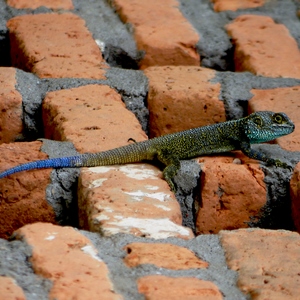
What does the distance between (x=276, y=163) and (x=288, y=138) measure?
0.32 m

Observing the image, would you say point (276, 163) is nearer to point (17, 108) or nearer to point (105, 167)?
point (105, 167)

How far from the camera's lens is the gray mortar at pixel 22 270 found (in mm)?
1948

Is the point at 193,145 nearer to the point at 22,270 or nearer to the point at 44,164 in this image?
the point at 44,164

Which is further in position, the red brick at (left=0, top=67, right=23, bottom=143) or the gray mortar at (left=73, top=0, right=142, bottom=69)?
the gray mortar at (left=73, top=0, right=142, bottom=69)

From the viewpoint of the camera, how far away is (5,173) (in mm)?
2865

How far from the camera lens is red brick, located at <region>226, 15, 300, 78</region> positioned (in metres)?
3.71

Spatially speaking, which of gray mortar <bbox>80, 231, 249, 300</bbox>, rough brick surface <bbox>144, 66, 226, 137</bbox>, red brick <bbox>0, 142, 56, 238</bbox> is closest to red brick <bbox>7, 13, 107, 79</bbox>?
rough brick surface <bbox>144, 66, 226, 137</bbox>

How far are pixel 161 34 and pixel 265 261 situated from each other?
1.88 m

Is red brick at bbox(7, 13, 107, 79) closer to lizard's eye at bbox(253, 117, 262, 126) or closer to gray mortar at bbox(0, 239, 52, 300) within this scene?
lizard's eye at bbox(253, 117, 262, 126)

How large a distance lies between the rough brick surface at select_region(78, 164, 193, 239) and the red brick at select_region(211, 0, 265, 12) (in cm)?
157

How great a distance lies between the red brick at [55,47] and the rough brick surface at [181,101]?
0.83 ft

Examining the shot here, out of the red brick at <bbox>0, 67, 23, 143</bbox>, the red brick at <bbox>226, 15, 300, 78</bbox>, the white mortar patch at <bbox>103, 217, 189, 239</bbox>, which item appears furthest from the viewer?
the red brick at <bbox>226, 15, 300, 78</bbox>

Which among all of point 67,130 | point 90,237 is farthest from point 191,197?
point 90,237

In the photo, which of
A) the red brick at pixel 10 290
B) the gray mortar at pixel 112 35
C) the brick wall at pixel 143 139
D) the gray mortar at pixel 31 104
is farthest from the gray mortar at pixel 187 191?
the red brick at pixel 10 290
